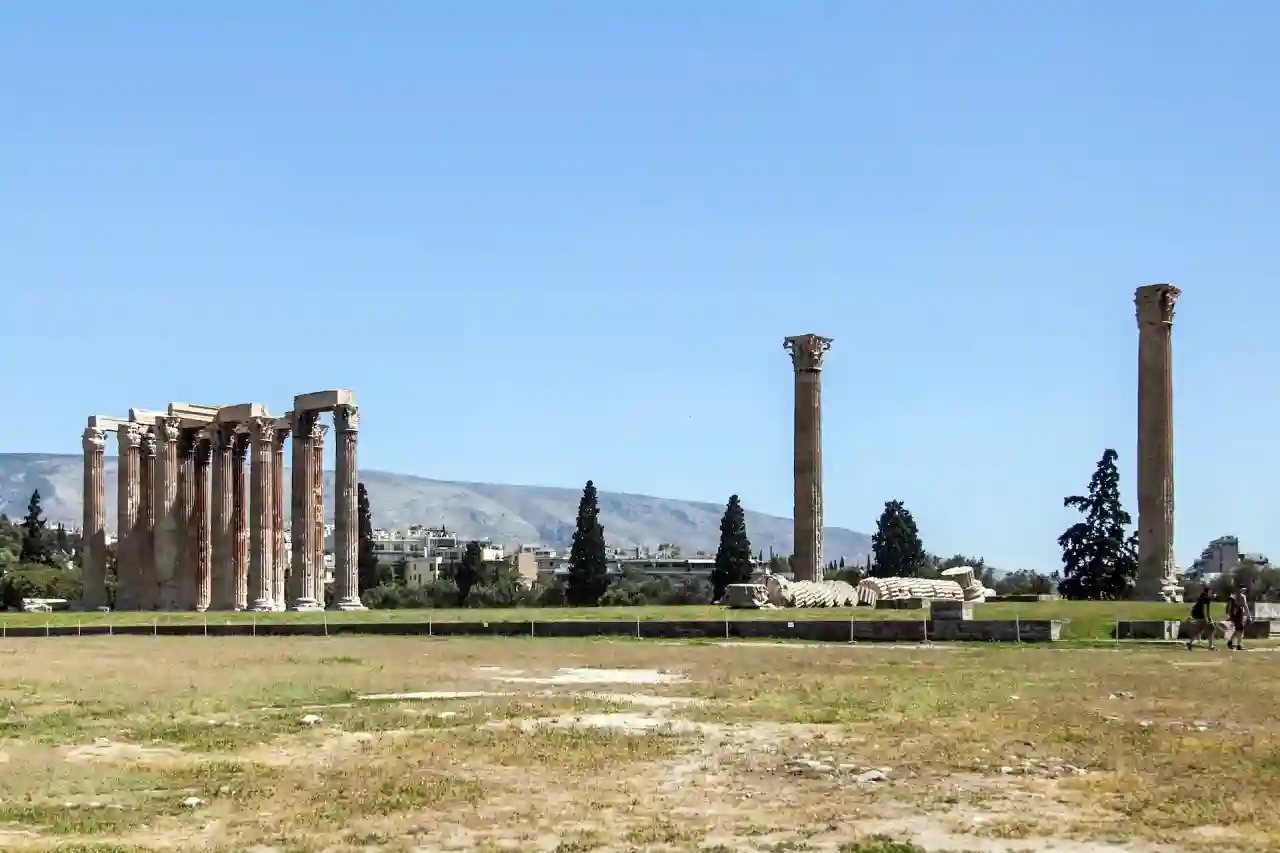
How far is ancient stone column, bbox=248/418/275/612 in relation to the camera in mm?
69500

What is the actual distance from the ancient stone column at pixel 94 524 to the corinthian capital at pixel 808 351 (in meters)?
35.4

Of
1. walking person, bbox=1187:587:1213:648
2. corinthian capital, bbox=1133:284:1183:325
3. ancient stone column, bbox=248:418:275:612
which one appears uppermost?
corinthian capital, bbox=1133:284:1183:325

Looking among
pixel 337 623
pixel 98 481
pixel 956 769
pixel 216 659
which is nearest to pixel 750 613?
pixel 337 623

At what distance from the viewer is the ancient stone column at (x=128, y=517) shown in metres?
75.0

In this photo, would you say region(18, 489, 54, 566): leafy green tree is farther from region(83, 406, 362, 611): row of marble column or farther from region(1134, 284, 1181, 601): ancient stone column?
region(1134, 284, 1181, 601): ancient stone column

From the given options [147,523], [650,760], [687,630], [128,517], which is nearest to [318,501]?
[147,523]

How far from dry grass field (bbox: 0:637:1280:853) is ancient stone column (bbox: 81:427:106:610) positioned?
5028 cm

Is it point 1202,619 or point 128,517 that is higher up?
point 128,517

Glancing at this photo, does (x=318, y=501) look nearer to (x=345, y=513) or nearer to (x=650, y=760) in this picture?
(x=345, y=513)

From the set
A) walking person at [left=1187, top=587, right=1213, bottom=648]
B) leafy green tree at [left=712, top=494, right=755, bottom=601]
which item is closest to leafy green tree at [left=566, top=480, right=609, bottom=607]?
leafy green tree at [left=712, top=494, right=755, bottom=601]

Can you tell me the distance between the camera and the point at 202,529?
238 ft

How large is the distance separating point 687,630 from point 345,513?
31553mm

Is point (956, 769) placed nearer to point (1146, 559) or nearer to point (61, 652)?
point (61, 652)

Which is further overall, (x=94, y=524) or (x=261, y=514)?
(x=94, y=524)
